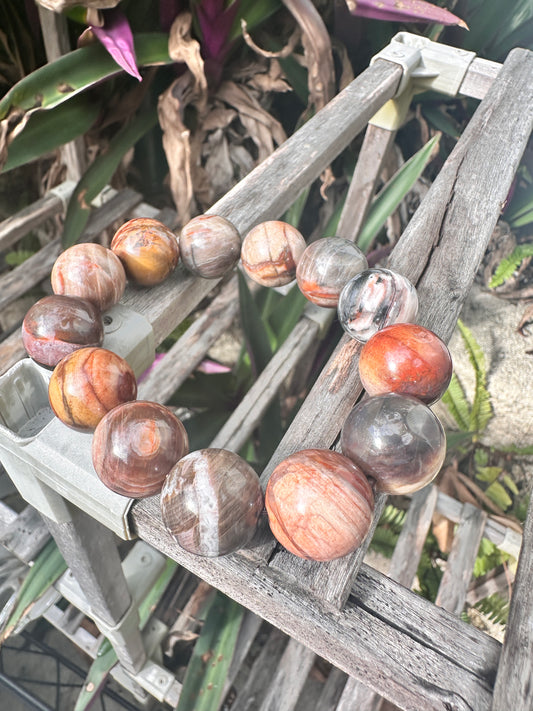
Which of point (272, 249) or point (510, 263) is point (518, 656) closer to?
point (272, 249)

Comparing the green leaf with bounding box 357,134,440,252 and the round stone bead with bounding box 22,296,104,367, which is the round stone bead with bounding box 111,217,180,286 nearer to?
the round stone bead with bounding box 22,296,104,367

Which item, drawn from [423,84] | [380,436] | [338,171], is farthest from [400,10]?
[380,436]

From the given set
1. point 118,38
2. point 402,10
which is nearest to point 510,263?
point 402,10

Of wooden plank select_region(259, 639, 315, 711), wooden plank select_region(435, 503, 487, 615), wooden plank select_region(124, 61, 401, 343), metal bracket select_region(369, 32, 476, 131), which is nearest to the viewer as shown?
wooden plank select_region(124, 61, 401, 343)

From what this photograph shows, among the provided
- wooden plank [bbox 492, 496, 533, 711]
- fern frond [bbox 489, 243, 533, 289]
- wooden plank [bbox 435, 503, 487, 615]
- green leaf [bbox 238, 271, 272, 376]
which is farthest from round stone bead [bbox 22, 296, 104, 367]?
fern frond [bbox 489, 243, 533, 289]

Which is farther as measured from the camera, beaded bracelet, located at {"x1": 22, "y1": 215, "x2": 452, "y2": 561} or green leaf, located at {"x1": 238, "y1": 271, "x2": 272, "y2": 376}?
green leaf, located at {"x1": 238, "y1": 271, "x2": 272, "y2": 376}
